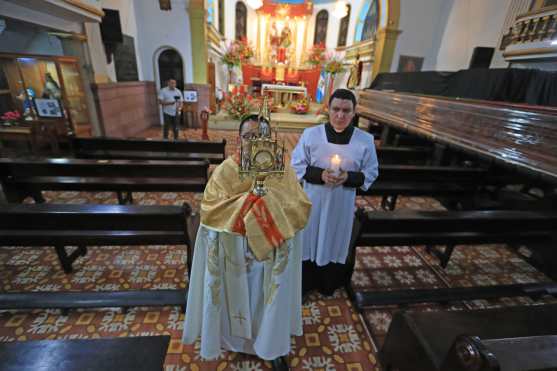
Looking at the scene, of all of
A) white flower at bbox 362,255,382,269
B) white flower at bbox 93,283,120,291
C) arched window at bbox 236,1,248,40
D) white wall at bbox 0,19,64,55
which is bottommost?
white flower at bbox 93,283,120,291

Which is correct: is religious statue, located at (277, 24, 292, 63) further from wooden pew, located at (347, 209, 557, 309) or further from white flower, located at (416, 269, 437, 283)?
wooden pew, located at (347, 209, 557, 309)

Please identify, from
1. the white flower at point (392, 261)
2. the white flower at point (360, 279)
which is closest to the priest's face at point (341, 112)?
the white flower at point (360, 279)

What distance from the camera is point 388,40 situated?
8.61m

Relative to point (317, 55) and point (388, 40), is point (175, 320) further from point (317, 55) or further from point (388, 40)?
point (317, 55)

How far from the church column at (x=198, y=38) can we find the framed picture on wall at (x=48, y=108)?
4.67 meters

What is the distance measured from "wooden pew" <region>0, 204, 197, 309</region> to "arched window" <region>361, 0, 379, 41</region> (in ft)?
35.9

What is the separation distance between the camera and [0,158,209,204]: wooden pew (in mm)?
2854

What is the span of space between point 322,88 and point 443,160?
11.4 m

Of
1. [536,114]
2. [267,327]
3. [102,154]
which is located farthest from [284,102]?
[267,327]

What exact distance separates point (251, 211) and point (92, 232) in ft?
5.37

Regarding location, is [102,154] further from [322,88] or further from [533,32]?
[322,88]

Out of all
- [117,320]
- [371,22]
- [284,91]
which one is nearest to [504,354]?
[117,320]

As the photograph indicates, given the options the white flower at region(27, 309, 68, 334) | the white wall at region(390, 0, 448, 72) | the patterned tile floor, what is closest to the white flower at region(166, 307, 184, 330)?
the patterned tile floor

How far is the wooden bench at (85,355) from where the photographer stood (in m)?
1.03
